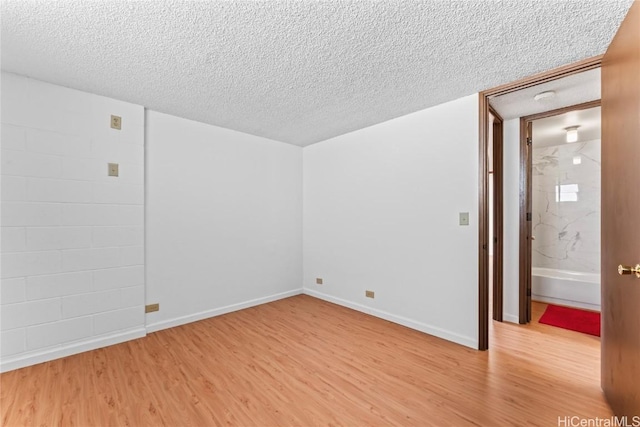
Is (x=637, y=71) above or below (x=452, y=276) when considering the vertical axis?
above

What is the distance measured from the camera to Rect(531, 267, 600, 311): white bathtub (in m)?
3.48

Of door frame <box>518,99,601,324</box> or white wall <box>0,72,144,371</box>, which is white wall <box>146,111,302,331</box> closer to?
white wall <box>0,72,144,371</box>

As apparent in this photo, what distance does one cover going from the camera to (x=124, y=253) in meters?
2.66

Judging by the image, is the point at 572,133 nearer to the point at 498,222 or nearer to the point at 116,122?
the point at 498,222

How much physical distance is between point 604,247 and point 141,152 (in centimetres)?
→ 389

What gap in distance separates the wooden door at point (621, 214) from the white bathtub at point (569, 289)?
232cm

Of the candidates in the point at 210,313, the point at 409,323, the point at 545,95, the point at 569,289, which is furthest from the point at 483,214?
the point at 210,313

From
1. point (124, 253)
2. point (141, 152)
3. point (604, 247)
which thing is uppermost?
point (141, 152)

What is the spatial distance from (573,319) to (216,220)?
4366 millimetres

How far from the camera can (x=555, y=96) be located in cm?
252

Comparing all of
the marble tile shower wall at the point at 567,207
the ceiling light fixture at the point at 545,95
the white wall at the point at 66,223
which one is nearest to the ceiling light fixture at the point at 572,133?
the marble tile shower wall at the point at 567,207

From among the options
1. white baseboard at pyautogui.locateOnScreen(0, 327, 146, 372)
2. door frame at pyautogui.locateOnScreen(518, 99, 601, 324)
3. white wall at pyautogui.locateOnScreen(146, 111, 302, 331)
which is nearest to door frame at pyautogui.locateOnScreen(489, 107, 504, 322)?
door frame at pyautogui.locateOnScreen(518, 99, 601, 324)

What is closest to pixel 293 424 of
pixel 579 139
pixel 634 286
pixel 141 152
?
pixel 634 286

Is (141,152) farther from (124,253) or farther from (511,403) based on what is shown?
(511,403)
